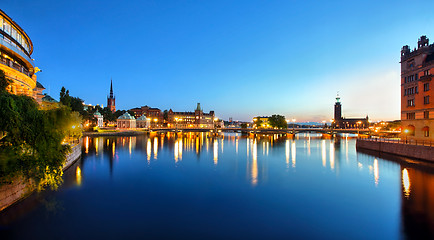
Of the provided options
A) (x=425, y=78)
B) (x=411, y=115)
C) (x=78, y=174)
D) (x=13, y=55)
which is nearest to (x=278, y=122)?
(x=411, y=115)

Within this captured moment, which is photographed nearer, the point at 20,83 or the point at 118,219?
the point at 118,219

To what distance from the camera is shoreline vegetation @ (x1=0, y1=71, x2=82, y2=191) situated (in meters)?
15.3

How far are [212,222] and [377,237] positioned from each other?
1140 cm

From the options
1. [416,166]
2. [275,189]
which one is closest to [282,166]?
[275,189]

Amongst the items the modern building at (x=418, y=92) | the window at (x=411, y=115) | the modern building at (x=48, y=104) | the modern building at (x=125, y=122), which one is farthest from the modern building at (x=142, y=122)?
the window at (x=411, y=115)

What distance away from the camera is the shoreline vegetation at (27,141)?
50.3ft

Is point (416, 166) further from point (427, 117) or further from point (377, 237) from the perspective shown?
point (377, 237)

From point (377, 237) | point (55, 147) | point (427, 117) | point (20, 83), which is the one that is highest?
point (20, 83)

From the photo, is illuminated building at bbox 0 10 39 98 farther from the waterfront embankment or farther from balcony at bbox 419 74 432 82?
balcony at bbox 419 74 432 82

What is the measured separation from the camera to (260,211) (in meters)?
20.5

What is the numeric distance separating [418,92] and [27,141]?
64.1m

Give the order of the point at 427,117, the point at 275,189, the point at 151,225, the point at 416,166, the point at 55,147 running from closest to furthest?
the point at 151,225, the point at 55,147, the point at 275,189, the point at 416,166, the point at 427,117

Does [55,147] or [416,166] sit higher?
[55,147]

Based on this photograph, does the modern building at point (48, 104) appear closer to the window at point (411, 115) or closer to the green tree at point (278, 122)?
the window at point (411, 115)
